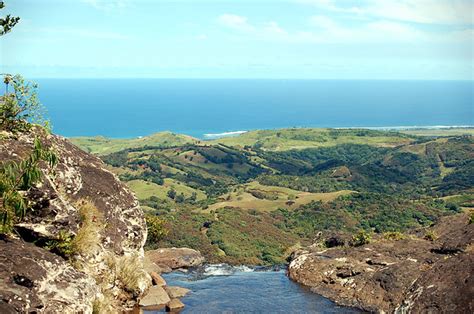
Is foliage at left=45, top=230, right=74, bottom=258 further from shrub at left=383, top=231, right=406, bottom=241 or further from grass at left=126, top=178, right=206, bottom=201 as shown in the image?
grass at left=126, top=178, right=206, bottom=201

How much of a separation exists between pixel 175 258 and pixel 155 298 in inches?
527

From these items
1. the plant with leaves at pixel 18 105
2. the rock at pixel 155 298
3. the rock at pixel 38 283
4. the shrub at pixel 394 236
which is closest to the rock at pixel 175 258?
the rock at pixel 155 298

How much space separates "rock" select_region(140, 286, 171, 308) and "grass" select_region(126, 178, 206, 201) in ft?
394

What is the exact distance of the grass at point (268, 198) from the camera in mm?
114812

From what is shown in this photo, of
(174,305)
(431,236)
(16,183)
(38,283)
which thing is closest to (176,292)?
(174,305)

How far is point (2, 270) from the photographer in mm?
11758

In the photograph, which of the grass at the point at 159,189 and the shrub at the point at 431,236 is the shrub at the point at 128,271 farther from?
the grass at the point at 159,189

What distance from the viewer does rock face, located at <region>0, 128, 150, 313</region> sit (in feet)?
39.5

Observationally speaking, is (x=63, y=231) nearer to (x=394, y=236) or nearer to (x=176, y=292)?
(x=176, y=292)

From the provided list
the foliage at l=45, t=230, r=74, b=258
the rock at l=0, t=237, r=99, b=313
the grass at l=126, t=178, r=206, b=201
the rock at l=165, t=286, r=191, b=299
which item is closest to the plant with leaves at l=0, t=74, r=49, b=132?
the foliage at l=45, t=230, r=74, b=258

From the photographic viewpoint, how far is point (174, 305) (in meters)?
20.1

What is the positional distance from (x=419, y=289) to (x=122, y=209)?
1156 centimetres

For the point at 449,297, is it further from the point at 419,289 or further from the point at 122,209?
the point at 122,209

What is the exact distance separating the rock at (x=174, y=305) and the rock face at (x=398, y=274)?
7.36 m
